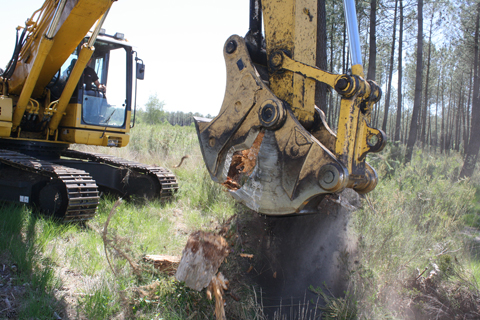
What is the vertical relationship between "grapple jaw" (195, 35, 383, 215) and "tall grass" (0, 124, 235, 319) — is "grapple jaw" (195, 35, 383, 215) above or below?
above

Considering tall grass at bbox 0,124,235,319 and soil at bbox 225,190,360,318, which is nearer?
tall grass at bbox 0,124,235,319

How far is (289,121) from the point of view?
2285 millimetres

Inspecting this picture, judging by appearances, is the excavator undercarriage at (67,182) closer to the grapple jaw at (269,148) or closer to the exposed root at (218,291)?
the exposed root at (218,291)

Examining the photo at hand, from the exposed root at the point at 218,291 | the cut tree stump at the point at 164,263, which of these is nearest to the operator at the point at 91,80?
the cut tree stump at the point at 164,263

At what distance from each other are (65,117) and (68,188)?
6.29 feet

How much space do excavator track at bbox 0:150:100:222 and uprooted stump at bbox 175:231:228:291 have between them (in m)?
2.15

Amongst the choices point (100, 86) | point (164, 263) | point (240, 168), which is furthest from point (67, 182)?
point (240, 168)

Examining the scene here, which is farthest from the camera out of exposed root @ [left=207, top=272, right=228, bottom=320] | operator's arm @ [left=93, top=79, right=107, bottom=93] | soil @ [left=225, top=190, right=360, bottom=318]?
operator's arm @ [left=93, top=79, right=107, bottom=93]

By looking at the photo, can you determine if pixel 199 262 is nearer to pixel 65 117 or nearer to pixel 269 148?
pixel 269 148

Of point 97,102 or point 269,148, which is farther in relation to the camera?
point 97,102

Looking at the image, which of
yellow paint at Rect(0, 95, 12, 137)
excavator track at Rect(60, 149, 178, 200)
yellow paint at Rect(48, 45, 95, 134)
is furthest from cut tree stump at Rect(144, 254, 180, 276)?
yellow paint at Rect(0, 95, 12, 137)

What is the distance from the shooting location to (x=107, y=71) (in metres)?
5.96

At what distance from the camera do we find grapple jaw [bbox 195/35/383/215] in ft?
6.99

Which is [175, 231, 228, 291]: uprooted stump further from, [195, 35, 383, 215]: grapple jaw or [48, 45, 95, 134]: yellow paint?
[48, 45, 95, 134]: yellow paint
